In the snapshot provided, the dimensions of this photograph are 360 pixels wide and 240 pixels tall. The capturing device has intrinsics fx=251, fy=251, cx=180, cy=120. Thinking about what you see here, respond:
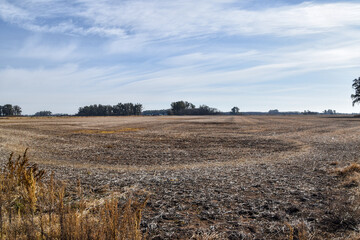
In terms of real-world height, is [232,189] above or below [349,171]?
below

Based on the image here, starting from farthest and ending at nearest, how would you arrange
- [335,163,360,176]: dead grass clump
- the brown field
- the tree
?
1. the tree
2. [335,163,360,176]: dead grass clump
3. the brown field

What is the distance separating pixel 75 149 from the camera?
78.3 feet

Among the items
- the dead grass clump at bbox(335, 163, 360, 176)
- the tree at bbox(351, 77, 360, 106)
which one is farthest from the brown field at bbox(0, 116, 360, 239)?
the tree at bbox(351, 77, 360, 106)

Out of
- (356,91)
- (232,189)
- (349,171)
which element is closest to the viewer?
(232,189)

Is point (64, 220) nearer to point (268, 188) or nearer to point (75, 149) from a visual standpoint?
point (268, 188)

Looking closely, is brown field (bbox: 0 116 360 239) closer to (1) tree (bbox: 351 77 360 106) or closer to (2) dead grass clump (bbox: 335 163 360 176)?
(2) dead grass clump (bbox: 335 163 360 176)

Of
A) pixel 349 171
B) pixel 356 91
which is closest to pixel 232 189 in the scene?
pixel 349 171

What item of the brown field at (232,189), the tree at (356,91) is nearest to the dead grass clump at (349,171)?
the brown field at (232,189)

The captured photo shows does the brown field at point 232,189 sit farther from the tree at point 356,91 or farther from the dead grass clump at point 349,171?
the tree at point 356,91

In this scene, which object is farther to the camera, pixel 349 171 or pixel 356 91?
pixel 356 91

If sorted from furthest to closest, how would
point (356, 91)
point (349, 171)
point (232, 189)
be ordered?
point (356, 91) < point (349, 171) < point (232, 189)

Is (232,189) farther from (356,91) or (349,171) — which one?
(356,91)

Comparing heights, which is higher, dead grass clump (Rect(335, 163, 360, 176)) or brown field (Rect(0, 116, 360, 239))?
dead grass clump (Rect(335, 163, 360, 176))

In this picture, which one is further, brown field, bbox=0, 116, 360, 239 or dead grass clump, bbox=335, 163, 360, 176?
dead grass clump, bbox=335, 163, 360, 176
